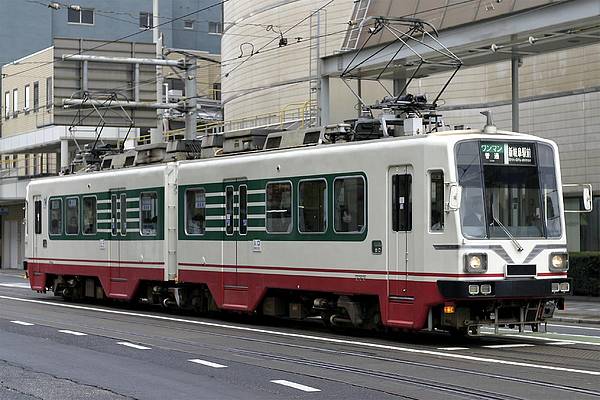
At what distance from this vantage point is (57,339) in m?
17.9

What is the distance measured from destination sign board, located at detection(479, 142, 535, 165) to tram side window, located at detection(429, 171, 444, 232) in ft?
2.43

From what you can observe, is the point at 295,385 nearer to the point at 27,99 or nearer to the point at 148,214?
the point at 148,214

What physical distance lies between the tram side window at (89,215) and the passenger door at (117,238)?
0.87 m

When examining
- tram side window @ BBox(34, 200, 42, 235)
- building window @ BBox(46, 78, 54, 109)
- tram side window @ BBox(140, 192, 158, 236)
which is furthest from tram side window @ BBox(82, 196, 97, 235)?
building window @ BBox(46, 78, 54, 109)

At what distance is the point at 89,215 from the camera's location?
25938 mm

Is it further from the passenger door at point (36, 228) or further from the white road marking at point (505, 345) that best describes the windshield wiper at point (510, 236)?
the passenger door at point (36, 228)

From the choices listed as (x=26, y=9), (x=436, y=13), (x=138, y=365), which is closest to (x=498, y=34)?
(x=436, y=13)

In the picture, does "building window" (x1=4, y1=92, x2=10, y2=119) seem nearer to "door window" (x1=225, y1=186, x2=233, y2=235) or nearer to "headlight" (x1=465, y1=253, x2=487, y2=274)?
"door window" (x1=225, y1=186, x2=233, y2=235)

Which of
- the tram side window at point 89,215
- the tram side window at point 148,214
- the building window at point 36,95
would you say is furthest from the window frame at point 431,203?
the building window at point 36,95

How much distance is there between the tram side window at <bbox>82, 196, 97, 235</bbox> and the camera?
25.7m

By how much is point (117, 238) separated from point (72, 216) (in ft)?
8.48

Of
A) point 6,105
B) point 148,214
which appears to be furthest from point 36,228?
point 6,105

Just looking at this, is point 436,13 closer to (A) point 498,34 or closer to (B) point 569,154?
(A) point 498,34

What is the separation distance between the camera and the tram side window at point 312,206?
1833 cm
